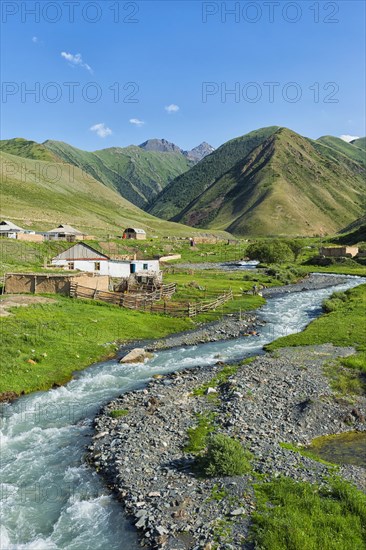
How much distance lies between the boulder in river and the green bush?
14934 millimetres

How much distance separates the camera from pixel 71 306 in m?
41.8

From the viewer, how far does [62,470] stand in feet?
55.3

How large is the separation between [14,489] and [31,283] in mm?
32616

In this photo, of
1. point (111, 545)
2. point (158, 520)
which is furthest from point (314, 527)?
point (111, 545)

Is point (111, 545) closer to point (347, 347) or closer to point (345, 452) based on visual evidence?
point (345, 452)

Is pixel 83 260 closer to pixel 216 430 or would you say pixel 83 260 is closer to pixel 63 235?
pixel 216 430

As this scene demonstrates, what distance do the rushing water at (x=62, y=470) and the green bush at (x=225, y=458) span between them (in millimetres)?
3687

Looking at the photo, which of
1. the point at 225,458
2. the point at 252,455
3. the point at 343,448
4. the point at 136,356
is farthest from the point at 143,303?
the point at 225,458

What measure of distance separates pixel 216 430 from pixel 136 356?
1306 centimetres

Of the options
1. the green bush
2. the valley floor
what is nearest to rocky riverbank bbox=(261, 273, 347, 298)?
the valley floor

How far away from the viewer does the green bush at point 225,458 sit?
15.4m

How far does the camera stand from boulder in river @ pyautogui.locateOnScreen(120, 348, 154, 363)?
30.6 metres

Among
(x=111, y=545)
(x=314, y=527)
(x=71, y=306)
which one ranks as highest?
(x=71, y=306)

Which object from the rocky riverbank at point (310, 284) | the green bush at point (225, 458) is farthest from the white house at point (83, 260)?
the green bush at point (225, 458)
